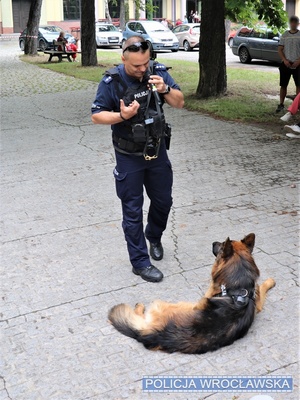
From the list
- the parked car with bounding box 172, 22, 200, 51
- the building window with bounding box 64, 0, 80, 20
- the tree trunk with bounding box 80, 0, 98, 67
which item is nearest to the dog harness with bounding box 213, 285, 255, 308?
the tree trunk with bounding box 80, 0, 98, 67

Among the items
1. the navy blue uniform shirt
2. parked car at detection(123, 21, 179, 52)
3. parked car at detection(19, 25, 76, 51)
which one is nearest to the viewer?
the navy blue uniform shirt

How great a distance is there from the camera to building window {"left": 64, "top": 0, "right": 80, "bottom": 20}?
162 ft

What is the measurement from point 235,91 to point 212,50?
1.60 meters

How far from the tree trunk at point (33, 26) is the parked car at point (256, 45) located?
985cm

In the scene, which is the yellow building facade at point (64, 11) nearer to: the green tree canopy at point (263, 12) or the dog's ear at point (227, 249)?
the green tree canopy at point (263, 12)

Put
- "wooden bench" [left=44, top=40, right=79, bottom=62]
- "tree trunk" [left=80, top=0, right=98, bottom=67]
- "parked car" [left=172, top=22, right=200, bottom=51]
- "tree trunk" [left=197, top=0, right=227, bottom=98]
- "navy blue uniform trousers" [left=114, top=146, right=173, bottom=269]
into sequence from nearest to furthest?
"navy blue uniform trousers" [left=114, top=146, right=173, bottom=269] < "tree trunk" [left=197, top=0, right=227, bottom=98] < "tree trunk" [left=80, top=0, right=98, bottom=67] < "wooden bench" [left=44, top=40, right=79, bottom=62] < "parked car" [left=172, top=22, right=200, bottom=51]

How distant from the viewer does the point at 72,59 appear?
2488cm

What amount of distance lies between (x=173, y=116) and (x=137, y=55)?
734 cm

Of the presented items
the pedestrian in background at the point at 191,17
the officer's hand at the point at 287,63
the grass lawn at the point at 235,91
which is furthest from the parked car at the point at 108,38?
the officer's hand at the point at 287,63

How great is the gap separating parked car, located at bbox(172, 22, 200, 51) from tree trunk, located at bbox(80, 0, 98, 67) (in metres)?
9.64

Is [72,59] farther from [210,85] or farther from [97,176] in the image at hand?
[97,176]

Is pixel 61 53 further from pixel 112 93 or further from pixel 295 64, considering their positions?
pixel 112 93

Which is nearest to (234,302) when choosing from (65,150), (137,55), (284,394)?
(284,394)

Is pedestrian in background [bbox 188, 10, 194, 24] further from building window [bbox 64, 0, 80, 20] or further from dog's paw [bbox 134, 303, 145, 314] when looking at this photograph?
dog's paw [bbox 134, 303, 145, 314]
